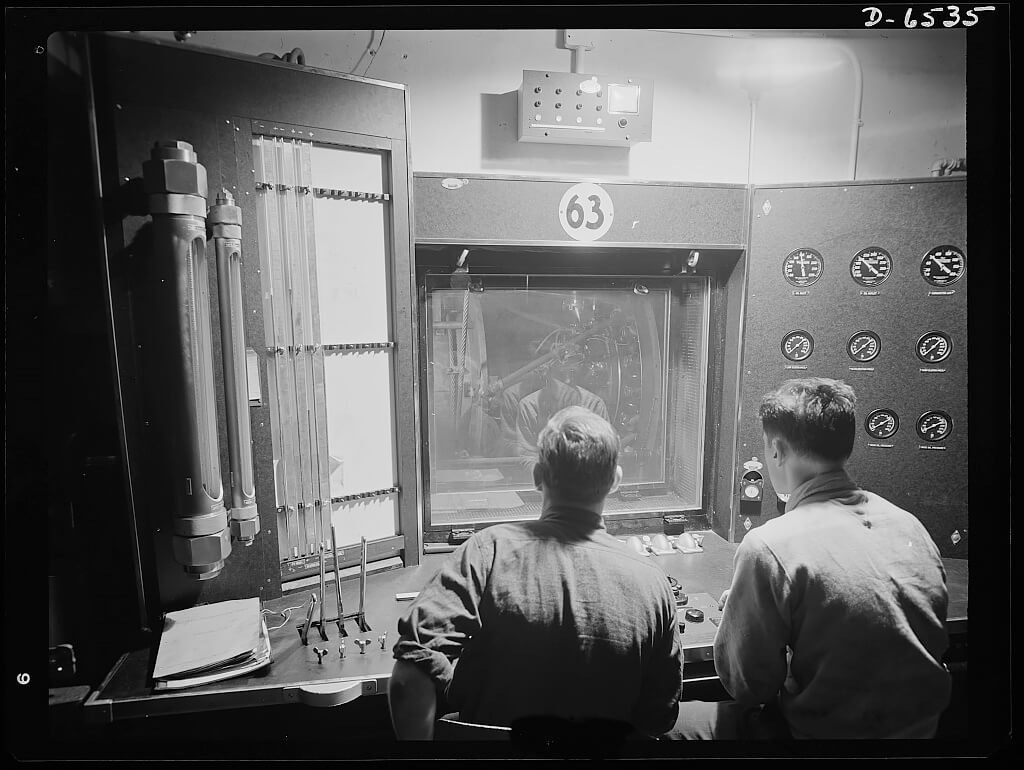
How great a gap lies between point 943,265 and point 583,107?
1.00 meters

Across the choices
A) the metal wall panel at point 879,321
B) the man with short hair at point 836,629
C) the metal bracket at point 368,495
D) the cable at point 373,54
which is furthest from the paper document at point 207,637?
the metal wall panel at point 879,321

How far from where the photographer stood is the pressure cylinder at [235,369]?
1154mm

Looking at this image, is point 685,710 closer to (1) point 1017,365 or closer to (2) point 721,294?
(1) point 1017,365

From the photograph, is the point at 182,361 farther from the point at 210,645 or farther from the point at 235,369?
the point at 210,645

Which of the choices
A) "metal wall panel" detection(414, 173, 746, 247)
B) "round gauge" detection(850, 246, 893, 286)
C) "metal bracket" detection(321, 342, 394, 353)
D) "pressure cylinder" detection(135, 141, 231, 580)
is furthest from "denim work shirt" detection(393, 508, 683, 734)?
"round gauge" detection(850, 246, 893, 286)

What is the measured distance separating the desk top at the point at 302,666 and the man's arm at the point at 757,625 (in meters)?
0.19

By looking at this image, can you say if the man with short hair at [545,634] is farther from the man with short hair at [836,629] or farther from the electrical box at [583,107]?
the electrical box at [583,107]

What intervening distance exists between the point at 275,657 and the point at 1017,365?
5.13 ft

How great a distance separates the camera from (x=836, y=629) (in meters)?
0.99

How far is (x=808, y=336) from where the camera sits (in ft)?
5.25

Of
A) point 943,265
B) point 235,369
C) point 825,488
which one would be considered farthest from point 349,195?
point 943,265

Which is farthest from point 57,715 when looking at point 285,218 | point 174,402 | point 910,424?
point 910,424

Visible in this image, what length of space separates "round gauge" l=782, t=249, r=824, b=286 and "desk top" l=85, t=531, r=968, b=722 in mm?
769

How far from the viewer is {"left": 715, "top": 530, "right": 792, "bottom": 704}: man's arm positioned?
1.01 meters
